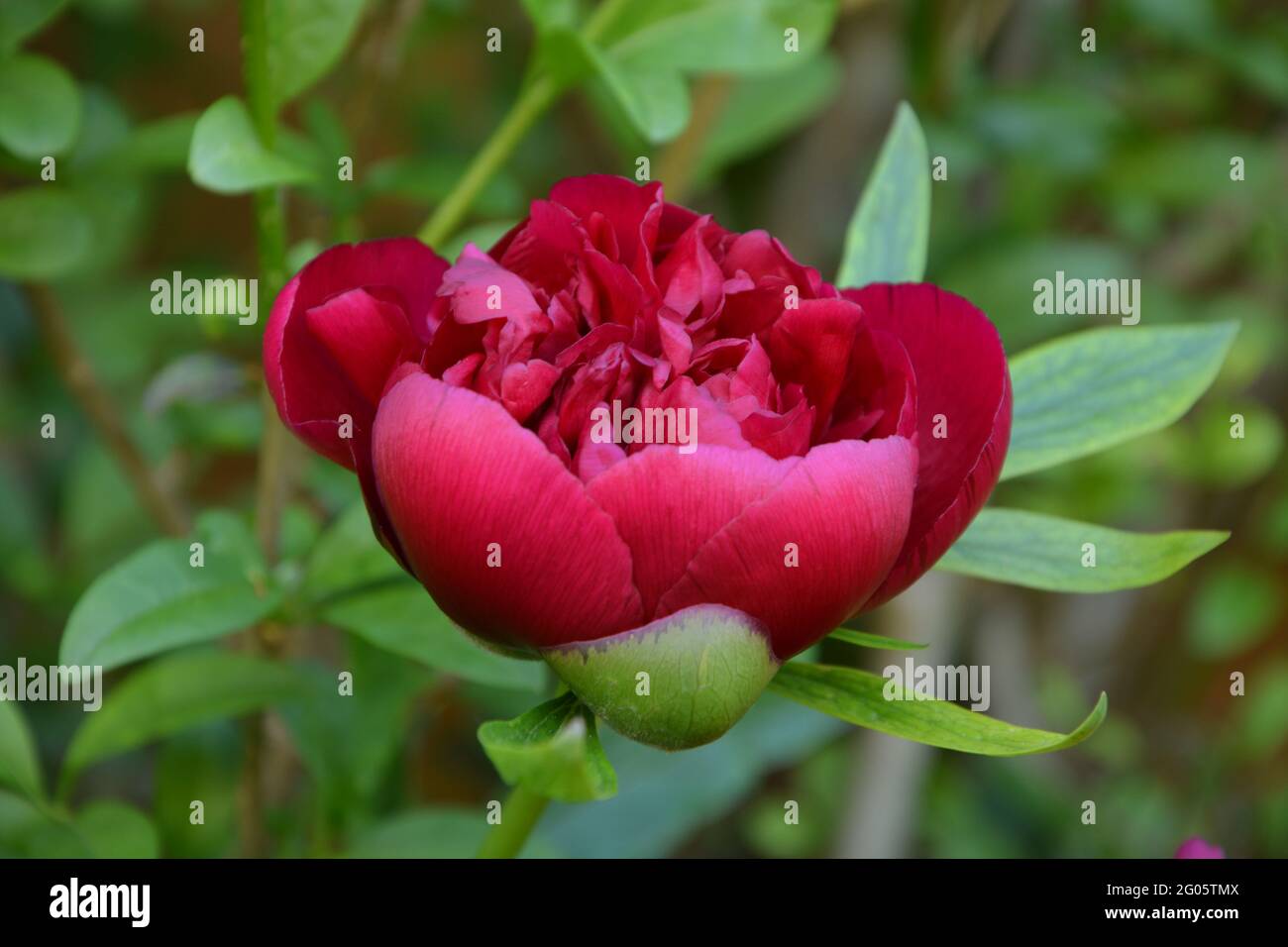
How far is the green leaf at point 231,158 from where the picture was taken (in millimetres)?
440

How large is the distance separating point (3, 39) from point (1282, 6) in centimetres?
96

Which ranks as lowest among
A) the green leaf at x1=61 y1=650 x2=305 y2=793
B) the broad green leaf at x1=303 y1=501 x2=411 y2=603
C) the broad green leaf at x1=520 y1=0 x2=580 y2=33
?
the green leaf at x1=61 y1=650 x2=305 y2=793

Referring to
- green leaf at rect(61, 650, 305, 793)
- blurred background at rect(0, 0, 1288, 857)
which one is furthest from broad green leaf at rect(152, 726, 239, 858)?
green leaf at rect(61, 650, 305, 793)

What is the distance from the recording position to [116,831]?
0.54 metres

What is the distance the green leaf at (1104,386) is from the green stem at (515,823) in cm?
19

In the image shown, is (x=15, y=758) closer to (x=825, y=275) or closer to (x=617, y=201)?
(x=617, y=201)

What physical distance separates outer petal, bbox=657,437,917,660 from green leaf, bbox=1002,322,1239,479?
0.46 feet

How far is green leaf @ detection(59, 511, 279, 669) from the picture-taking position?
0.43m

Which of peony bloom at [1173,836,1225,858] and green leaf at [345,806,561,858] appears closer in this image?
peony bloom at [1173,836,1225,858]

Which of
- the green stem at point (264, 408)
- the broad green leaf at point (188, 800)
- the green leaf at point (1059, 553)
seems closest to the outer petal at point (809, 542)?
the green leaf at point (1059, 553)

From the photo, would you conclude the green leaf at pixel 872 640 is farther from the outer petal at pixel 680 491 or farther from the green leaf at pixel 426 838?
the green leaf at pixel 426 838

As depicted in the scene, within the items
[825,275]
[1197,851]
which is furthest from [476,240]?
[825,275]

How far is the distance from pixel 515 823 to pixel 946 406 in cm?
18

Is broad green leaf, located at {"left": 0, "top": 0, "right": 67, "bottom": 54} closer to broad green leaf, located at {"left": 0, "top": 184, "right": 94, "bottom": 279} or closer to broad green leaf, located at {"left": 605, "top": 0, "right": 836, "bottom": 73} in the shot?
broad green leaf, located at {"left": 0, "top": 184, "right": 94, "bottom": 279}
